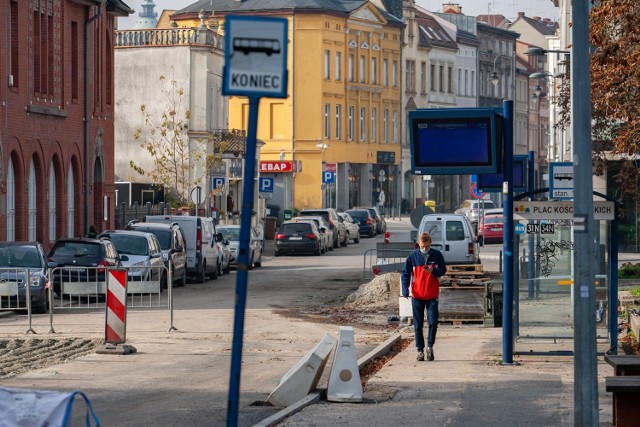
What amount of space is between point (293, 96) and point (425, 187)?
20925 millimetres

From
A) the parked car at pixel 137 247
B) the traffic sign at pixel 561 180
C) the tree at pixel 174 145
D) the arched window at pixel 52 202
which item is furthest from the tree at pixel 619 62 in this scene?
the tree at pixel 174 145

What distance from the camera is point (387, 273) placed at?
3338 cm

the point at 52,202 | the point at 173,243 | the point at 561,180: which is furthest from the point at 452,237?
the point at 561,180

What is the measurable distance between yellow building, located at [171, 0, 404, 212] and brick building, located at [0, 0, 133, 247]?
29.1m

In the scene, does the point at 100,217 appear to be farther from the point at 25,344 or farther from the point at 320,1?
the point at 320,1

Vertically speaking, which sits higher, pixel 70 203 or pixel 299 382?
pixel 70 203

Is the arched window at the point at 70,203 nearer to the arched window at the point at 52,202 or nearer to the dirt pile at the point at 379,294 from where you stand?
the arched window at the point at 52,202

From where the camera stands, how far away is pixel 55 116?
44375 mm

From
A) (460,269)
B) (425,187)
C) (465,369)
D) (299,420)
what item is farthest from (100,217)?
(425,187)

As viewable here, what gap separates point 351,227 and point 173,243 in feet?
101

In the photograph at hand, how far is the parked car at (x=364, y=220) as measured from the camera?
72.9m

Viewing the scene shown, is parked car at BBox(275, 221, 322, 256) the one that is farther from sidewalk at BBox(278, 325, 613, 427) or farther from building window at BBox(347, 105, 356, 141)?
building window at BBox(347, 105, 356, 141)

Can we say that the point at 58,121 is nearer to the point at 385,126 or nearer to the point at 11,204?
the point at 11,204

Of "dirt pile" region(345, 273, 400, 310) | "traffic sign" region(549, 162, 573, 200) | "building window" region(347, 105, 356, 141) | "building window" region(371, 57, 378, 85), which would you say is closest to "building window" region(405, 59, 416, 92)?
"building window" region(371, 57, 378, 85)
